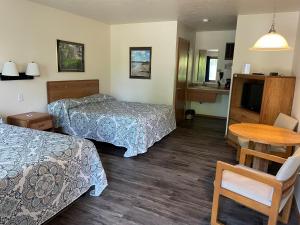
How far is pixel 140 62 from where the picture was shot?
17.5 feet

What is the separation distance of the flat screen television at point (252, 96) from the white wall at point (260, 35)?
0.42 metres

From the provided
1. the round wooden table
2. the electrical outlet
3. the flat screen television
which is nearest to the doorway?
the flat screen television

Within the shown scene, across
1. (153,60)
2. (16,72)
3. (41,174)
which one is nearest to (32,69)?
(16,72)

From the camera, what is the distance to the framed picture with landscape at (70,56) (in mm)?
4184

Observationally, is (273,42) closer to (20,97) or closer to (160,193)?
(160,193)

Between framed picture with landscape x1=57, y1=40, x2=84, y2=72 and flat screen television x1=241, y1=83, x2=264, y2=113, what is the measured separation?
3.33m

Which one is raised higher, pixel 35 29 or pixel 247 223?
pixel 35 29

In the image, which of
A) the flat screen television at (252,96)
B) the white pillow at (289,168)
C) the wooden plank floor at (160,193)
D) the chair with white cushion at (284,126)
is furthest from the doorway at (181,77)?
the white pillow at (289,168)

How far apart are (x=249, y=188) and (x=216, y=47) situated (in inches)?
200

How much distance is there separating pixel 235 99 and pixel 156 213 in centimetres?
299

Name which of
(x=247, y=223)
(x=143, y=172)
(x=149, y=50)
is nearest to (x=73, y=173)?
(x=143, y=172)

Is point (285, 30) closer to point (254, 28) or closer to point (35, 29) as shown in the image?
point (254, 28)

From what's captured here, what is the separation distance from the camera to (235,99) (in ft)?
14.4

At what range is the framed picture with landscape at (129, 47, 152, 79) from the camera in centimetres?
525
